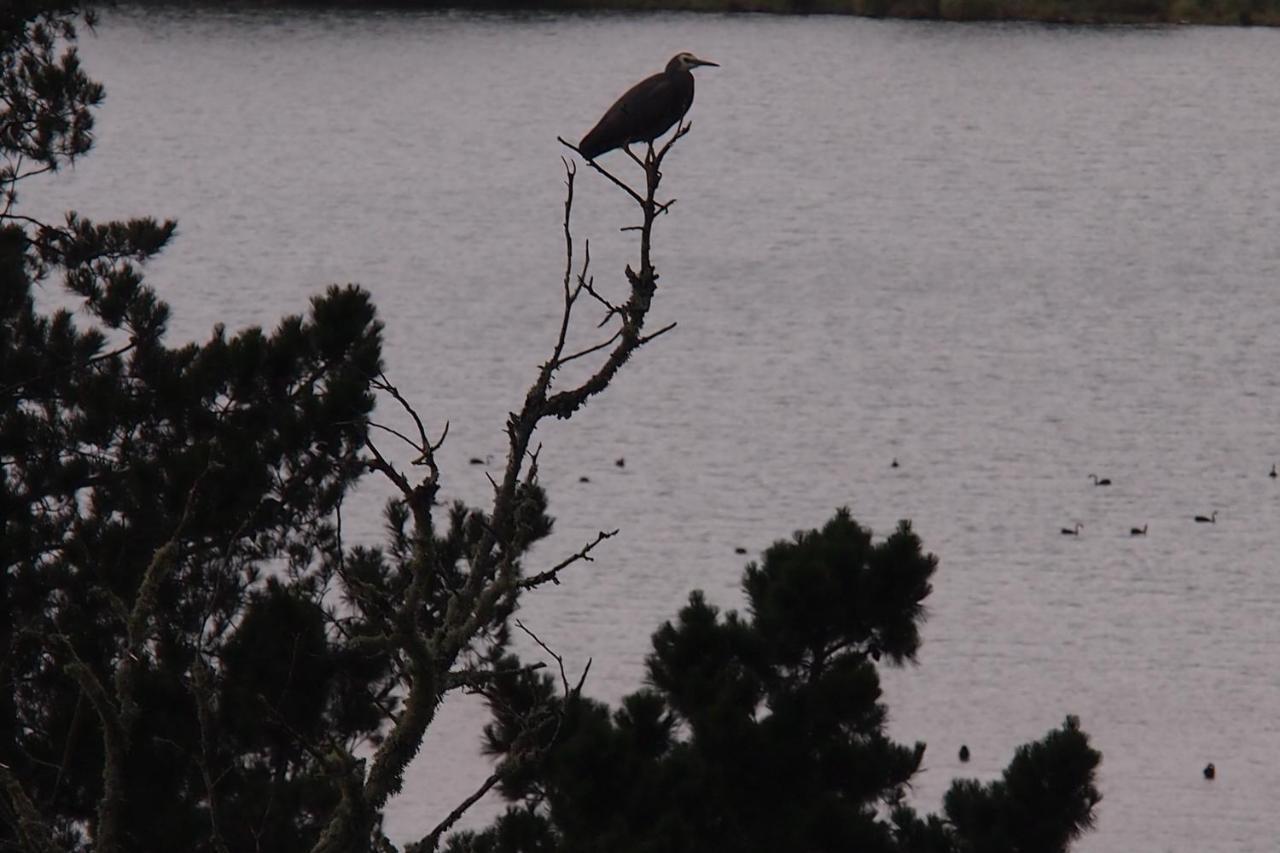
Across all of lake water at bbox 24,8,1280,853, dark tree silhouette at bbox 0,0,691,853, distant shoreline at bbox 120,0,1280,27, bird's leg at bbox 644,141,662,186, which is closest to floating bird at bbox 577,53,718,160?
dark tree silhouette at bbox 0,0,691,853

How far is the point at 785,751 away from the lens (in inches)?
504

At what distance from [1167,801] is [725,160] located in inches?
1927

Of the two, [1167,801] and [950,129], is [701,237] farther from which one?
[1167,801]

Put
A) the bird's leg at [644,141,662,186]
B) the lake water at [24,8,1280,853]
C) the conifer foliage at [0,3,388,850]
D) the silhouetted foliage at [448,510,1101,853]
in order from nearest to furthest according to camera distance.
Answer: the bird's leg at [644,141,662,186]
the silhouetted foliage at [448,510,1101,853]
the conifer foliage at [0,3,388,850]
the lake water at [24,8,1280,853]

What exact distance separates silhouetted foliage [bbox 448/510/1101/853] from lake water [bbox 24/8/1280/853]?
8.57 m

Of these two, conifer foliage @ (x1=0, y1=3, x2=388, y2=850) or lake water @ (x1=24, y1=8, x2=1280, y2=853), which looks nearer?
conifer foliage @ (x1=0, y1=3, x2=388, y2=850)

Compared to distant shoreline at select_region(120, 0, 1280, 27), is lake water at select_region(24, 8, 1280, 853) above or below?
below

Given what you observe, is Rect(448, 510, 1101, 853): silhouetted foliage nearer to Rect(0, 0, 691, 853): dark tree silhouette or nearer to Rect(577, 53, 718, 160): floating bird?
Rect(0, 0, 691, 853): dark tree silhouette

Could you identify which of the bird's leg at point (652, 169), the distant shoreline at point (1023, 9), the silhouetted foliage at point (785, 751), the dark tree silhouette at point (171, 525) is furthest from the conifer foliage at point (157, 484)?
the distant shoreline at point (1023, 9)

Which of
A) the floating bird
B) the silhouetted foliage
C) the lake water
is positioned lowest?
the lake water

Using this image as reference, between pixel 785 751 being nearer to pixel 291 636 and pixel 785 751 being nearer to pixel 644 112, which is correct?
pixel 291 636

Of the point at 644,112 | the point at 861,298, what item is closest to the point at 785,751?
the point at 644,112

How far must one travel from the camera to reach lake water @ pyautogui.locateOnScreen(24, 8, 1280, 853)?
2669 cm

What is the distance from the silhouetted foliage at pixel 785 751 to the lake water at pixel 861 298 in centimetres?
857
